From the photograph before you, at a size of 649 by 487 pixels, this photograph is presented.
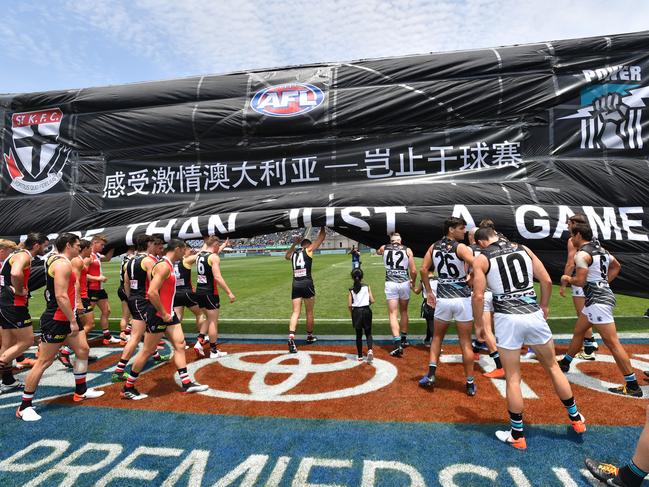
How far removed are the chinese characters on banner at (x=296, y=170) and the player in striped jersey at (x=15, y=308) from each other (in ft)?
7.03

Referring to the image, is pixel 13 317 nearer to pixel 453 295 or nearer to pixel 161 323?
pixel 161 323

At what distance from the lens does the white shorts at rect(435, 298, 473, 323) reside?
14.6 feet

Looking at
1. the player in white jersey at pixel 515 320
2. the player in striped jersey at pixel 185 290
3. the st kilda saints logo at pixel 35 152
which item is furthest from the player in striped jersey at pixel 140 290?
the player in white jersey at pixel 515 320

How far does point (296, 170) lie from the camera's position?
637 cm

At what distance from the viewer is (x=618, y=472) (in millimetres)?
2633

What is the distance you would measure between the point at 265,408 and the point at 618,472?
3.39m

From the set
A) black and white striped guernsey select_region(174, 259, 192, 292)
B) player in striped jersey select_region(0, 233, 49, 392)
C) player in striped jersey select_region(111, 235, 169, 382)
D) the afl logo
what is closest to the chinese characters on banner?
the afl logo

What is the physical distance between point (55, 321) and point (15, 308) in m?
1.45

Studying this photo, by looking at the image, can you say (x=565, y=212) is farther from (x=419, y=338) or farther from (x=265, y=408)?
(x=265, y=408)

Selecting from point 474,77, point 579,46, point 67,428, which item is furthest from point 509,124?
point 67,428

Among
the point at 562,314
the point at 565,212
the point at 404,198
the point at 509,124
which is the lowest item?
the point at 562,314

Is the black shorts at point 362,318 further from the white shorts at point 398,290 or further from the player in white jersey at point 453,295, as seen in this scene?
the player in white jersey at point 453,295

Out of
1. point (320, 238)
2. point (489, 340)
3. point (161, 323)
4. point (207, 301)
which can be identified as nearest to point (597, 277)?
point (489, 340)

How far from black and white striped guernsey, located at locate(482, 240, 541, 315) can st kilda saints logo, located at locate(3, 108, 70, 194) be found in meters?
8.14
